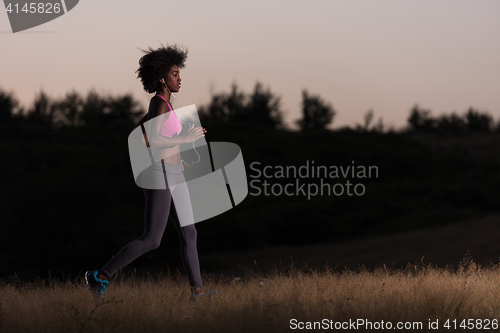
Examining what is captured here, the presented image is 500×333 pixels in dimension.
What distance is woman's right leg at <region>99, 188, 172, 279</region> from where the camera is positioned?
4746 mm

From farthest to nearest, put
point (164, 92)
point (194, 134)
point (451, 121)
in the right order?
point (451, 121) < point (164, 92) < point (194, 134)

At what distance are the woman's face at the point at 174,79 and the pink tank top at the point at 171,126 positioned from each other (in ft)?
0.59

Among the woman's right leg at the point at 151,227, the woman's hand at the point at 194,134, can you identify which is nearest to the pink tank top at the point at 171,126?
the woman's hand at the point at 194,134

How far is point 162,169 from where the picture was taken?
15.8ft

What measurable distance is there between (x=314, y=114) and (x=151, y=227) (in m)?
43.7

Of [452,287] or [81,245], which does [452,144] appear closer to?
[81,245]

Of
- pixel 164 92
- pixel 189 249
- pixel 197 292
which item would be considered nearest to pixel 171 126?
pixel 164 92

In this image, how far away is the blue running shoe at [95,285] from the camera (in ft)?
15.9

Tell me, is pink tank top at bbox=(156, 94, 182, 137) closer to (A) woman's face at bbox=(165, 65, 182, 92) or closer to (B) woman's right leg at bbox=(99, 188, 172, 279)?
(A) woman's face at bbox=(165, 65, 182, 92)

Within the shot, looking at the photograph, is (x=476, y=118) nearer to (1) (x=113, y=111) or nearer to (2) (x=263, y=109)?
(2) (x=263, y=109)

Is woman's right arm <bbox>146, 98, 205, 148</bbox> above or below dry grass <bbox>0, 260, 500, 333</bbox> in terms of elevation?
above

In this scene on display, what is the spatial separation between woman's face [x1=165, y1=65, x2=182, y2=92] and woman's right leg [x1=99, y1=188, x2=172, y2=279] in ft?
3.32

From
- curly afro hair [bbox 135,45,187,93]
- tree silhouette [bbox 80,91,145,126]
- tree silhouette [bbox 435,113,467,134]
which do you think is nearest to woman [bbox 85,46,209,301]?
curly afro hair [bbox 135,45,187,93]

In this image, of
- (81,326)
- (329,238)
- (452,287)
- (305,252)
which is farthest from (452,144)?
(81,326)
